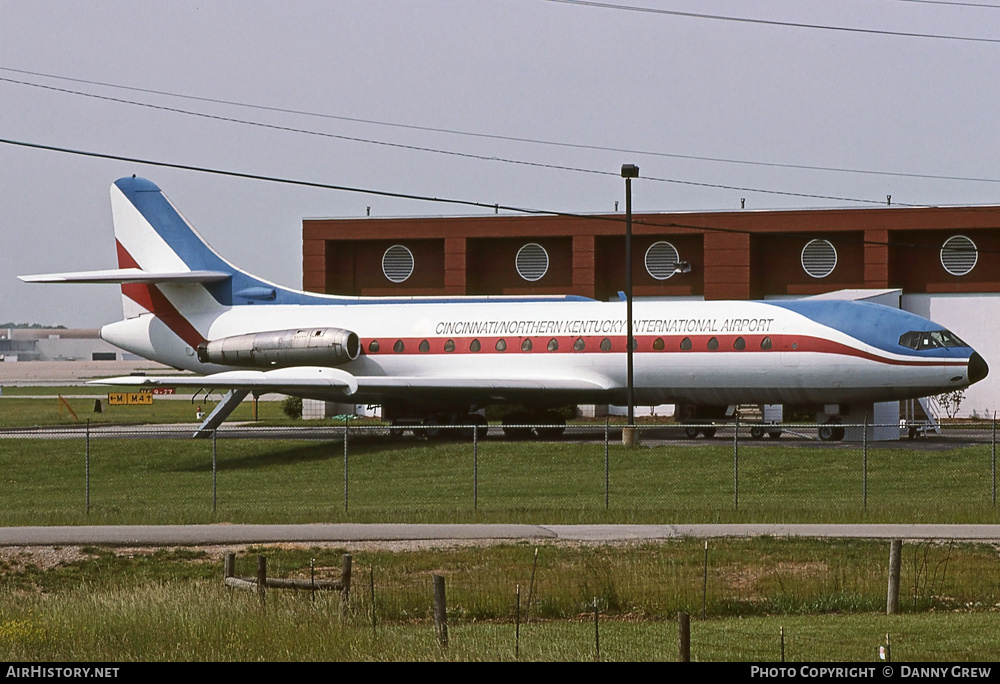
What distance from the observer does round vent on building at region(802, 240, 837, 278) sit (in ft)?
203

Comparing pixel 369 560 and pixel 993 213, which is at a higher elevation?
pixel 993 213

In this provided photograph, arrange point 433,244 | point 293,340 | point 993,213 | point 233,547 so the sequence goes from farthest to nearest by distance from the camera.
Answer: point 433,244 < point 993,213 < point 293,340 < point 233,547

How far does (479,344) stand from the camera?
44.0 m

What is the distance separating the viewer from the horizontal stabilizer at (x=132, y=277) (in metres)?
44.5

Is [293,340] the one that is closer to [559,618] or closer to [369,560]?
[369,560]

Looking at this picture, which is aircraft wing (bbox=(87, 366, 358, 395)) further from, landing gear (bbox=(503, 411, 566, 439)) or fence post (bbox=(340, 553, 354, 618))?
fence post (bbox=(340, 553, 354, 618))

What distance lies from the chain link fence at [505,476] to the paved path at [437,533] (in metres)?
1.52

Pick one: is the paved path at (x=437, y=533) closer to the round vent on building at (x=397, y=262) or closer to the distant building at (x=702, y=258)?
the distant building at (x=702, y=258)

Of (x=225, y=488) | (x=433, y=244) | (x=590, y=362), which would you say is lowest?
(x=225, y=488)

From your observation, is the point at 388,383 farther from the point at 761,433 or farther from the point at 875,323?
the point at 875,323

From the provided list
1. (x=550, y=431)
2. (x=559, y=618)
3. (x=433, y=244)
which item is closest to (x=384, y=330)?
(x=550, y=431)

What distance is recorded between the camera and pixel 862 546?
20734mm

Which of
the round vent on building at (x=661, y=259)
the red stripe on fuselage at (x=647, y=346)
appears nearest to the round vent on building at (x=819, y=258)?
the round vent on building at (x=661, y=259)

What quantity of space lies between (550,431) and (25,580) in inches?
1065
